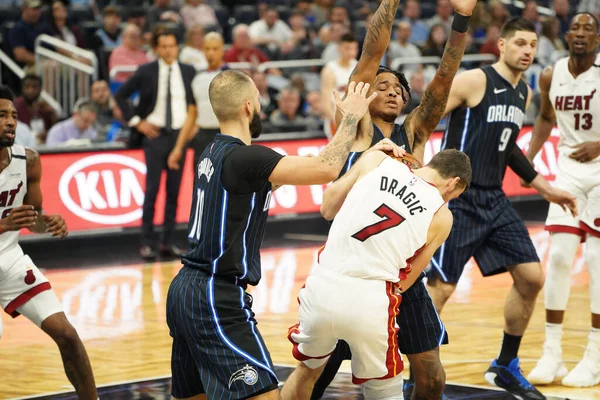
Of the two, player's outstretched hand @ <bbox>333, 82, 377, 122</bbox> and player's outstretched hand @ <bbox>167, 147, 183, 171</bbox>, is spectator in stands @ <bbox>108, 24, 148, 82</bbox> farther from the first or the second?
player's outstretched hand @ <bbox>333, 82, 377, 122</bbox>

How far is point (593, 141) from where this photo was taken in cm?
739

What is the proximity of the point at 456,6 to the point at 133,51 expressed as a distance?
9.47 meters

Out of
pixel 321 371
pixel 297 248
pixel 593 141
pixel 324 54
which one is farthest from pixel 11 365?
pixel 324 54

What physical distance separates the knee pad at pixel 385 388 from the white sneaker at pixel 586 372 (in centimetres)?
225

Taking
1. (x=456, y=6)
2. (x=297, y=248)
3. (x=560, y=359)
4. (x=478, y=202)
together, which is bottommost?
(x=297, y=248)

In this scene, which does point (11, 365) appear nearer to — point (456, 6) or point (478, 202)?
point (478, 202)

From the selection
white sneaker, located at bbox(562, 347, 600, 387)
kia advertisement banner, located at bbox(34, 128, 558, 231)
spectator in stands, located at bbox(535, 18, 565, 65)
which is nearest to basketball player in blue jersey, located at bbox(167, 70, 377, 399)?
white sneaker, located at bbox(562, 347, 600, 387)

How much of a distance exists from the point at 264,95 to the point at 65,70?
8.92ft

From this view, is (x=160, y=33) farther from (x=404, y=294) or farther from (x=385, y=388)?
(x=385, y=388)

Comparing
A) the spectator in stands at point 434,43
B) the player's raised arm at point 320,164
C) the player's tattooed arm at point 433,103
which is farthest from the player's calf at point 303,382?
the spectator in stands at point 434,43

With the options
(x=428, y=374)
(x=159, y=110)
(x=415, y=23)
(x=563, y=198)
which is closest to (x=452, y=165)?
(x=428, y=374)

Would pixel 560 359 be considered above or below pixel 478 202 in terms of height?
below

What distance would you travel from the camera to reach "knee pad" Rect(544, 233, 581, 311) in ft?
23.7

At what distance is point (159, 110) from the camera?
39.0 ft
